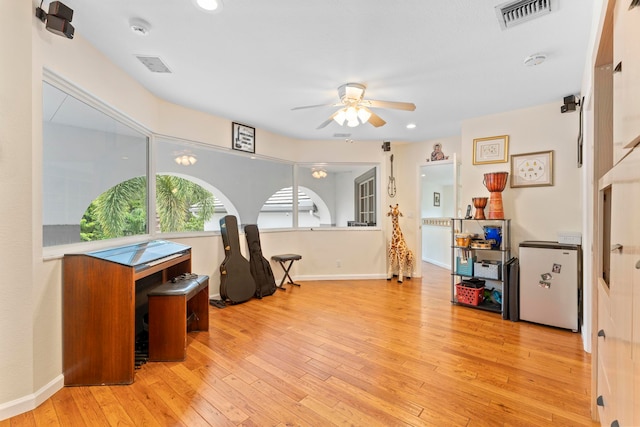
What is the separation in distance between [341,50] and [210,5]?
96 centimetres

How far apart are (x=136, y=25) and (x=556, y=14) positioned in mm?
2759

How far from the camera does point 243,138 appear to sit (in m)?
4.21

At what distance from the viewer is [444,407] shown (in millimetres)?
1729

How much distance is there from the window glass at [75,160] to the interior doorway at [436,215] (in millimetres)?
5178

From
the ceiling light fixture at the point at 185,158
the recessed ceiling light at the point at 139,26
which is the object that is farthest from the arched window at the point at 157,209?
the recessed ceiling light at the point at 139,26

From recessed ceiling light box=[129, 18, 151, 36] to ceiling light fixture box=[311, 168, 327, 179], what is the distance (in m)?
3.33

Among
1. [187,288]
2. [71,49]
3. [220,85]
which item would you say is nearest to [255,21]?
[220,85]

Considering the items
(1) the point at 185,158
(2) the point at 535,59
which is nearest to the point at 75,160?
(1) the point at 185,158

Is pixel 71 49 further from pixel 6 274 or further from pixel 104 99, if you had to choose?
pixel 6 274

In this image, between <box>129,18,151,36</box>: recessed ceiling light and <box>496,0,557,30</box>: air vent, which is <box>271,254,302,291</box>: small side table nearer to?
<box>129,18,151,36</box>: recessed ceiling light

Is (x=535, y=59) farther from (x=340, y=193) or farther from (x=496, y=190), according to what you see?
(x=340, y=193)

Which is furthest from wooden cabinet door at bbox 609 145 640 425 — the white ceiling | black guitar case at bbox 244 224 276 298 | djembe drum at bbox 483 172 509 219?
black guitar case at bbox 244 224 276 298

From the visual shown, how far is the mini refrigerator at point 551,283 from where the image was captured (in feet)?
9.39

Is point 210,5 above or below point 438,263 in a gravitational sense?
above
